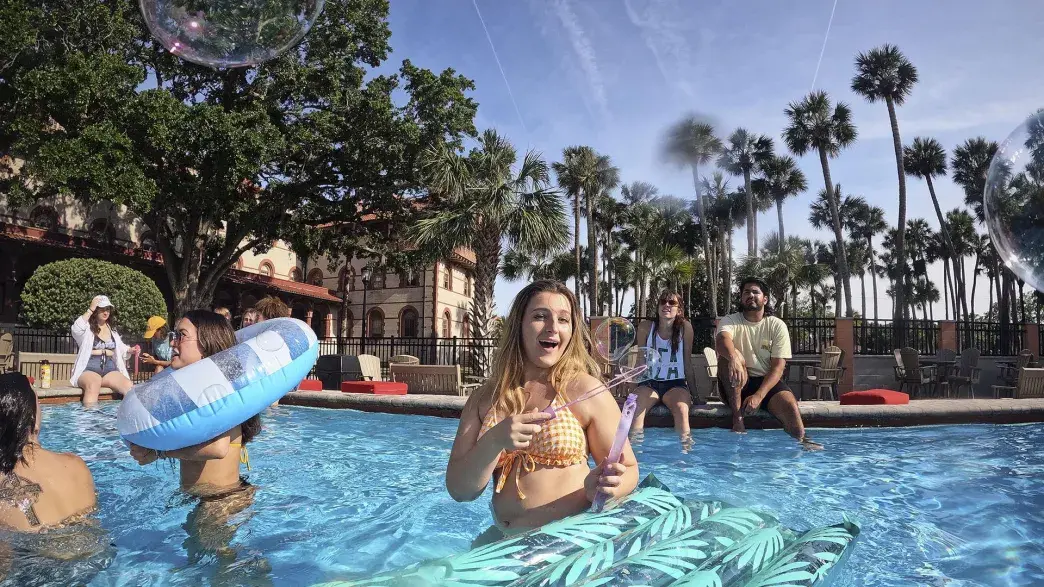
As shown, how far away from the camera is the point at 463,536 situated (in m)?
4.22

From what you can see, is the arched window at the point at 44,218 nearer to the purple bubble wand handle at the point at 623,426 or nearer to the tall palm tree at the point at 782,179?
the purple bubble wand handle at the point at 623,426

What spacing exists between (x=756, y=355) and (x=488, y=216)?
12.1 meters

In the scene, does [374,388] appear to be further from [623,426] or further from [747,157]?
[747,157]

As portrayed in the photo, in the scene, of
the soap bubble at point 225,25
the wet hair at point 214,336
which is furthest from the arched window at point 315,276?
the wet hair at point 214,336

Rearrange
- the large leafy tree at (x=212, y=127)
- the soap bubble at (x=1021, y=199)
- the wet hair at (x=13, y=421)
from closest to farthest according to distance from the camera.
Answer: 1. the wet hair at (x=13, y=421)
2. the soap bubble at (x=1021, y=199)
3. the large leafy tree at (x=212, y=127)

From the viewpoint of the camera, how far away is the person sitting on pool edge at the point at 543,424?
2.46m

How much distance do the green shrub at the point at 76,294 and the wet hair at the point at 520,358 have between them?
60.5ft

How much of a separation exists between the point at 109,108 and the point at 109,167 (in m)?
1.85

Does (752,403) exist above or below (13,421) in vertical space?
below

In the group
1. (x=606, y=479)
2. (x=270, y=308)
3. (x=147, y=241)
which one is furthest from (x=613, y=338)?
(x=147, y=241)

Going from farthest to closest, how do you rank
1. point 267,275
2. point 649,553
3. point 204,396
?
point 267,275 → point 204,396 → point 649,553

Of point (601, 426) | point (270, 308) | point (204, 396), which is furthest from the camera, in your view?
point (270, 308)

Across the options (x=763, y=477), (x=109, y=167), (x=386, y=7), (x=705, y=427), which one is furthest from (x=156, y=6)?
(x=386, y=7)

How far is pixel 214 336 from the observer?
3.69 m
